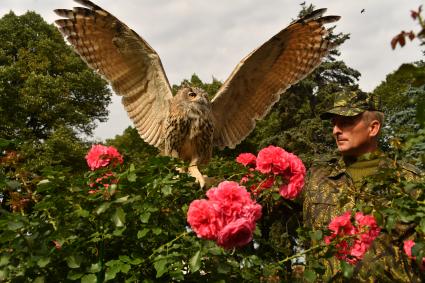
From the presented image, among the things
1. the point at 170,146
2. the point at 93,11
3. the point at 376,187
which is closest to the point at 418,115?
the point at 376,187

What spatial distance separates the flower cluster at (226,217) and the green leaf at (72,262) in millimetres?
423

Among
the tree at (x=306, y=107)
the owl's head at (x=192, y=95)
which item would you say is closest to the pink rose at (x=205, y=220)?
the owl's head at (x=192, y=95)

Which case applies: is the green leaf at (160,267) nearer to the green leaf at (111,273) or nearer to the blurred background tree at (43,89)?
the green leaf at (111,273)

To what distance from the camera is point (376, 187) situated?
2.06 m

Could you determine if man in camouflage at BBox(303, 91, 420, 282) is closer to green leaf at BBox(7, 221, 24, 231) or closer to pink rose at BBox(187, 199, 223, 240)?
pink rose at BBox(187, 199, 223, 240)

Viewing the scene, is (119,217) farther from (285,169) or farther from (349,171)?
(349,171)

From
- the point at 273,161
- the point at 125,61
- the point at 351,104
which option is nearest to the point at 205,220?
the point at 273,161

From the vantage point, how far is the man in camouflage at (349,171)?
2.83 m

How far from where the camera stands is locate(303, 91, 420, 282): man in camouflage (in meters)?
2.83

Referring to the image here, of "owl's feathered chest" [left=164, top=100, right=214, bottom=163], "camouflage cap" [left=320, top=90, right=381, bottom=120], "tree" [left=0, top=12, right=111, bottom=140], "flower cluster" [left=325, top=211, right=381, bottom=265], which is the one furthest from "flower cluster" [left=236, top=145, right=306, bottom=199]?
"tree" [left=0, top=12, right=111, bottom=140]

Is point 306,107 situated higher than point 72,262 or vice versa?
point 306,107

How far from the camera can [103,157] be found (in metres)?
2.56

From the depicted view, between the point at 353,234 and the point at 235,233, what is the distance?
24.9 inches

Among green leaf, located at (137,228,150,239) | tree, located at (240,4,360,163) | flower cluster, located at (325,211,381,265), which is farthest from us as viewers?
tree, located at (240,4,360,163)
